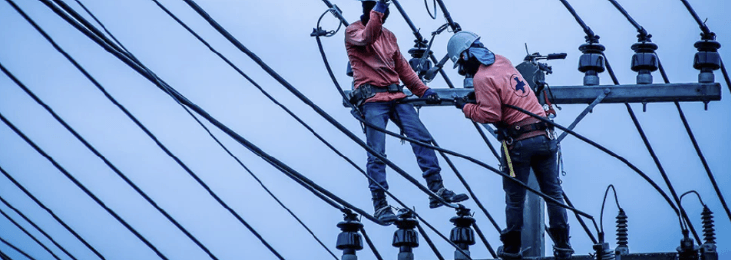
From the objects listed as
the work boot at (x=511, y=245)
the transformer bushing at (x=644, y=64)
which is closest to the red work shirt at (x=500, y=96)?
the work boot at (x=511, y=245)

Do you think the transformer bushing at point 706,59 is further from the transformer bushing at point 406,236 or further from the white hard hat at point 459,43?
the transformer bushing at point 406,236

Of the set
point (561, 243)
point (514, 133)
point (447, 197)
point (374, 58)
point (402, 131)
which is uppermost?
Result: point (374, 58)

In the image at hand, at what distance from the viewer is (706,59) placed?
10.5 m

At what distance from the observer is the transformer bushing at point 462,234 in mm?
9711

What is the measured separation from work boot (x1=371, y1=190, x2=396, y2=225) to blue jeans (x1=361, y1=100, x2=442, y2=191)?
0.06 m

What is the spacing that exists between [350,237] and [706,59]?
3.14m

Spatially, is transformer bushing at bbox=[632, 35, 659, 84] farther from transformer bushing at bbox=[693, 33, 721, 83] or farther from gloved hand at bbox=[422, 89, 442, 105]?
gloved hand at bbox=[422, 89, 442, 105]

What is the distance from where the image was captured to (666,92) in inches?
405

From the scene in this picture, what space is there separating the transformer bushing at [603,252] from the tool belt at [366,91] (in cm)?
200

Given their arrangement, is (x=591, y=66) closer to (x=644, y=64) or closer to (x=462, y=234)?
(x=644, y=64)

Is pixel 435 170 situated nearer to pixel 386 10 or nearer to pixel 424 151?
pixel 424 151

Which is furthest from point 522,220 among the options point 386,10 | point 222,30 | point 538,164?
point 222,30

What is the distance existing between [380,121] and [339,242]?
3.23ft

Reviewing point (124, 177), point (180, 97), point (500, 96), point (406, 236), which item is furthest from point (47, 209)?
point (180, 97)
